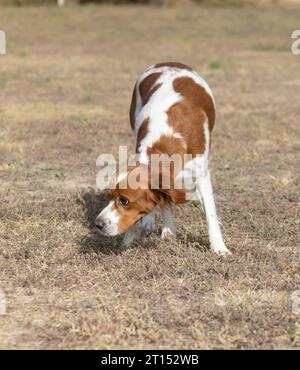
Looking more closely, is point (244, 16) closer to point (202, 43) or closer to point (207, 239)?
point (202, 43)

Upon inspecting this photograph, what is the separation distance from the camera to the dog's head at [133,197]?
208 inches

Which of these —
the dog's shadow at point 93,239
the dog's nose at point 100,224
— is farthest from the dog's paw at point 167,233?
the dog's nose at point 100,224

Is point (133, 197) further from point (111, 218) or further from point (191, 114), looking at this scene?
point (191, 114)

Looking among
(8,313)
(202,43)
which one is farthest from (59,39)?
(8,313)

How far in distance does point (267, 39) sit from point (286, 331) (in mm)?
20408

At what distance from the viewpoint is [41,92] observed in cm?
1432

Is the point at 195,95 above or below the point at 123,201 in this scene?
above

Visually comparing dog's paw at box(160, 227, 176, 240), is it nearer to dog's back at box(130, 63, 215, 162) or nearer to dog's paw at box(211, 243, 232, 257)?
dog's paw at box(211, 243, 232, 257)

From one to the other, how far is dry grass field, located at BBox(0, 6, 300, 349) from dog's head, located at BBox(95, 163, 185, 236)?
0.42m

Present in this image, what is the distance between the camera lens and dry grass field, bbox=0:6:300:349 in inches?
186

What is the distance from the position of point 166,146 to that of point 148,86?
45.2 inches

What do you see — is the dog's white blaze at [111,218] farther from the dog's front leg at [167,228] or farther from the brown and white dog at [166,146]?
the dog's front leg at [167,228]

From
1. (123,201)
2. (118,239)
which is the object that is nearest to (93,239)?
(118,239)

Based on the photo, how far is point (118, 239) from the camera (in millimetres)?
6441
